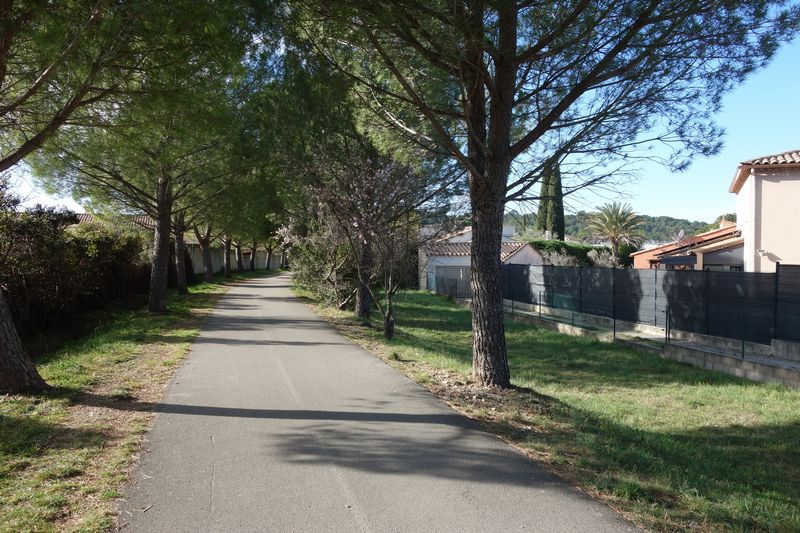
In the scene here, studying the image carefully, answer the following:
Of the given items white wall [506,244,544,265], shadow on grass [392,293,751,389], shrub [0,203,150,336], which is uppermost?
white wall [506,244,544,265]

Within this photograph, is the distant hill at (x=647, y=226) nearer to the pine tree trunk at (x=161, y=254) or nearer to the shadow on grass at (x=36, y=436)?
the shadow on grass at (x=36, y=436)

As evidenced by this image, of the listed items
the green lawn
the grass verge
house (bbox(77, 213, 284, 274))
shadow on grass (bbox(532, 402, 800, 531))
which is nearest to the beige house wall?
the green lawn

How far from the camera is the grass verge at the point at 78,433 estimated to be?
4.09 m

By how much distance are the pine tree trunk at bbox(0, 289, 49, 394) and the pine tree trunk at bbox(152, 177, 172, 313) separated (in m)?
11.2

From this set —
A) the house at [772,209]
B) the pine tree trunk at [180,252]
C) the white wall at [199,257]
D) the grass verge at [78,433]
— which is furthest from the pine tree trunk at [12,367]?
the white wall at [199,257]

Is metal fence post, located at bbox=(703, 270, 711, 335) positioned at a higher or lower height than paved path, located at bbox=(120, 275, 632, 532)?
higher

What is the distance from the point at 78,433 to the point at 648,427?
6963mm

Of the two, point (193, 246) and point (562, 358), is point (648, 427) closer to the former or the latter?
point (562, 358)

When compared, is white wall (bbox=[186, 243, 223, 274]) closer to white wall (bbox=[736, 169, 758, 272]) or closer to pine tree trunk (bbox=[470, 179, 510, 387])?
white wall (bbox=[736, 169, 758, 272])

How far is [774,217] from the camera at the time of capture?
22.0 m

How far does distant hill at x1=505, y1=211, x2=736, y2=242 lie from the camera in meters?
10.8

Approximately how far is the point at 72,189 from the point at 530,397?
52.9 feet

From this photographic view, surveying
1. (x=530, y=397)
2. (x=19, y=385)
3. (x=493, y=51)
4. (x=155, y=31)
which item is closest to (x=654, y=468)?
(x=530, y=397)

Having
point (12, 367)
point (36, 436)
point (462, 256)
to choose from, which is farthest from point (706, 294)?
point (462, 256)
